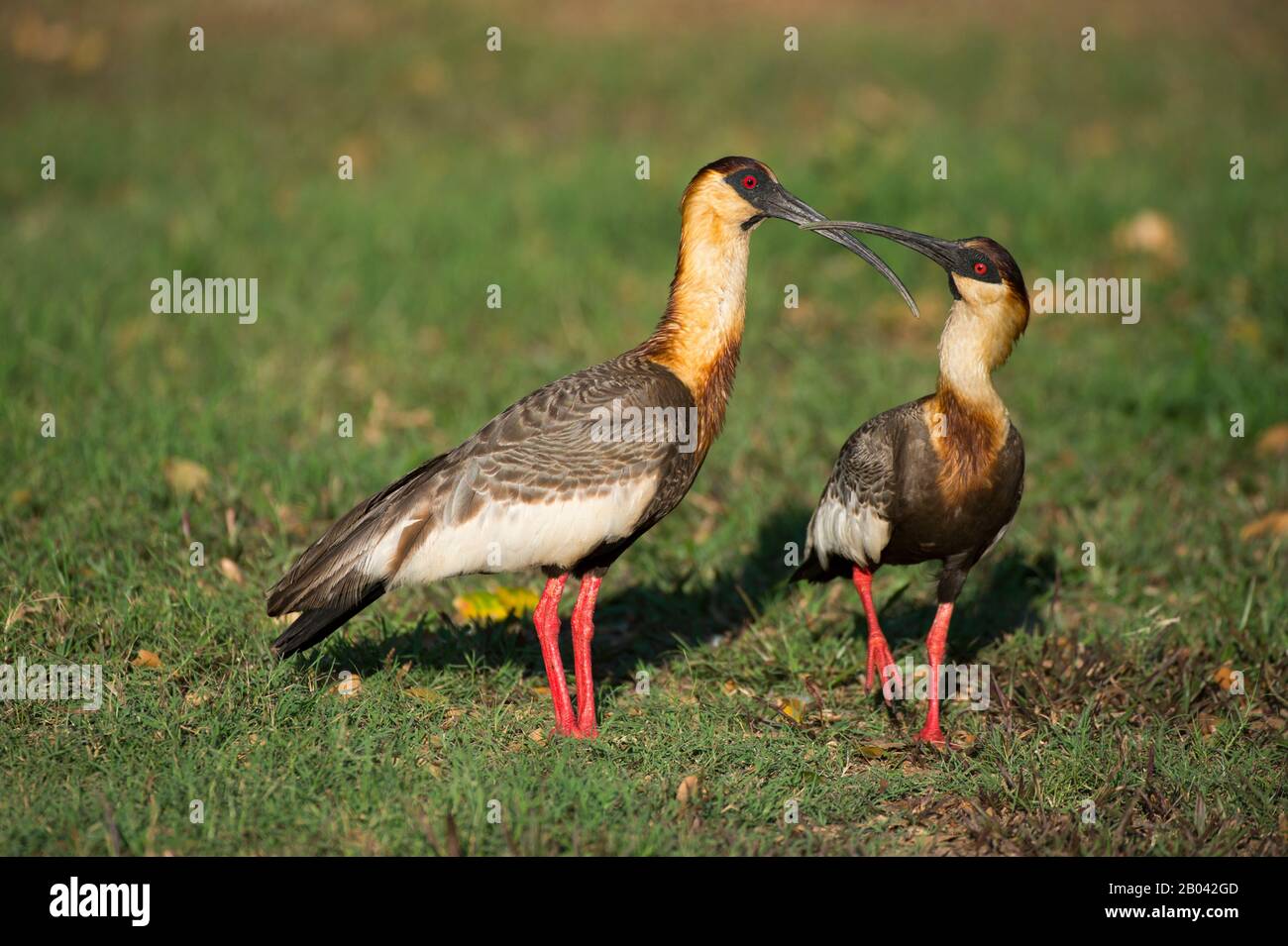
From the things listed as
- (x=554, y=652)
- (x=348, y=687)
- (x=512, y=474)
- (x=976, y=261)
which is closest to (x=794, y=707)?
(x=554, y=652)

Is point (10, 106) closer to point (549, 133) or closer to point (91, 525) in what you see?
point (549, 133)

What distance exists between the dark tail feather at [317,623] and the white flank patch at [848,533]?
1.70 m

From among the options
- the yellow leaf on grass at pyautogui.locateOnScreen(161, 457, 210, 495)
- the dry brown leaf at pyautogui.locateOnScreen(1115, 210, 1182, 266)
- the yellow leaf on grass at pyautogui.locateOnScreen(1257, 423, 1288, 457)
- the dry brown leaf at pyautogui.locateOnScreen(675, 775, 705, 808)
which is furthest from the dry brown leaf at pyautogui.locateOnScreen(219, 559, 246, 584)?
the dry brown leaf at pyautogui.locateOnScreen(1115, 210, 1182, 266)

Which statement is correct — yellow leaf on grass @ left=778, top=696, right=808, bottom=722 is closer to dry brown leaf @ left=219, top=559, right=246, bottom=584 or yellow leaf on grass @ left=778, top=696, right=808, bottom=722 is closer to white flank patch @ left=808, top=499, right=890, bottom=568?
white flank patch @ left=808, top=499, right=890, bottom=568

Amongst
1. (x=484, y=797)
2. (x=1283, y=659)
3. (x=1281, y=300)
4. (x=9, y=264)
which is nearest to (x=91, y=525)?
(x=484, y=797)

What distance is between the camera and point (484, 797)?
399 cm

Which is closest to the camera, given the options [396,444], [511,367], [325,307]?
[396,444]

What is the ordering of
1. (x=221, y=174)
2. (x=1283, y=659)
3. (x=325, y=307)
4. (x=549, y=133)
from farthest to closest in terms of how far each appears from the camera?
(x=549, y=133) < (x=221, y=174) < (x=325, y=307) < (x=1283, y=659)

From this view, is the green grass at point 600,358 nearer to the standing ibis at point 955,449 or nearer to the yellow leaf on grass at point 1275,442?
the yellow leaf on grass at point 1275,442

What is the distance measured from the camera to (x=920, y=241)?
477 cm

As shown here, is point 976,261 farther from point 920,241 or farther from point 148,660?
point 148,660

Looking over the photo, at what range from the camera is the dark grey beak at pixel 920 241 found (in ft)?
15.3

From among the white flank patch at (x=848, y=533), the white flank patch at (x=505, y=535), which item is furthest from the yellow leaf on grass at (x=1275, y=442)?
the white flank patch at (x=505, y=535)

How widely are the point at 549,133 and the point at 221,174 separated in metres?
2.77
